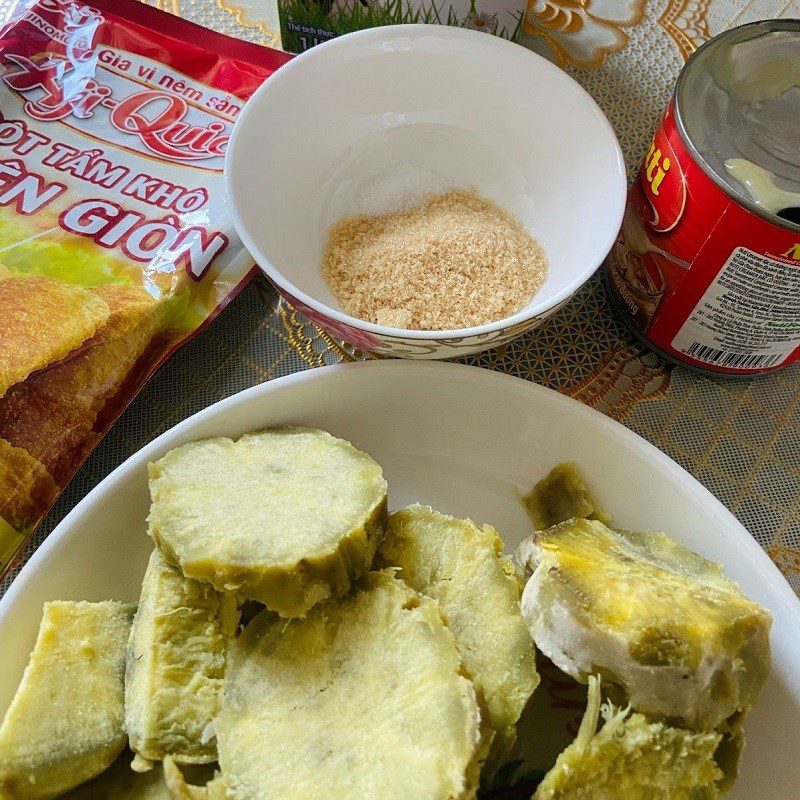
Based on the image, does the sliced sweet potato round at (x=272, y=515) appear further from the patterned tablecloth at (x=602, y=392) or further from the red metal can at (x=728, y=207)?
the red metal can at (x=728, y=207)

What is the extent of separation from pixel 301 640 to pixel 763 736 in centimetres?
39

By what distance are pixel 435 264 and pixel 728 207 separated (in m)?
0.30

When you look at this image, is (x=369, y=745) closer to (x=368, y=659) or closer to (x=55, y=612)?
(x=368, y=659)

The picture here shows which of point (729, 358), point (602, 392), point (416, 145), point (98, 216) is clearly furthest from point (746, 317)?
point (98, 216)

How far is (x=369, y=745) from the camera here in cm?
52

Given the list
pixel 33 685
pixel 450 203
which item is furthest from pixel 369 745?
pixel 450 203

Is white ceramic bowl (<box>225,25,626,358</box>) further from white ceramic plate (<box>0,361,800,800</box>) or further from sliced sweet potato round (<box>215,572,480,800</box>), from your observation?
sliced sweet potato round (<box>215,572,480,800</box>)

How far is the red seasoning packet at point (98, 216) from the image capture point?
0.78m

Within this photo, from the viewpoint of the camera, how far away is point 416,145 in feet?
3.17

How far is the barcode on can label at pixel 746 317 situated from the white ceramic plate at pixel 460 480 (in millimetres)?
163

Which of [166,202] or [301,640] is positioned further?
[166,202]

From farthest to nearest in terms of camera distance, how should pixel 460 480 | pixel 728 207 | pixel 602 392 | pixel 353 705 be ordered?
pixel 602 392
pixel 460 480
pixel 728 207
pixel 353 705

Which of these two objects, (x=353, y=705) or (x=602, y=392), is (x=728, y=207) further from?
(x=353, y=705)

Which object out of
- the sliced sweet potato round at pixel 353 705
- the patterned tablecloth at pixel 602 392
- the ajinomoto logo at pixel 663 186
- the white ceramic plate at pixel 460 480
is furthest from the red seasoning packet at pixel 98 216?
the ajinomoto logo at pixel 663 186
